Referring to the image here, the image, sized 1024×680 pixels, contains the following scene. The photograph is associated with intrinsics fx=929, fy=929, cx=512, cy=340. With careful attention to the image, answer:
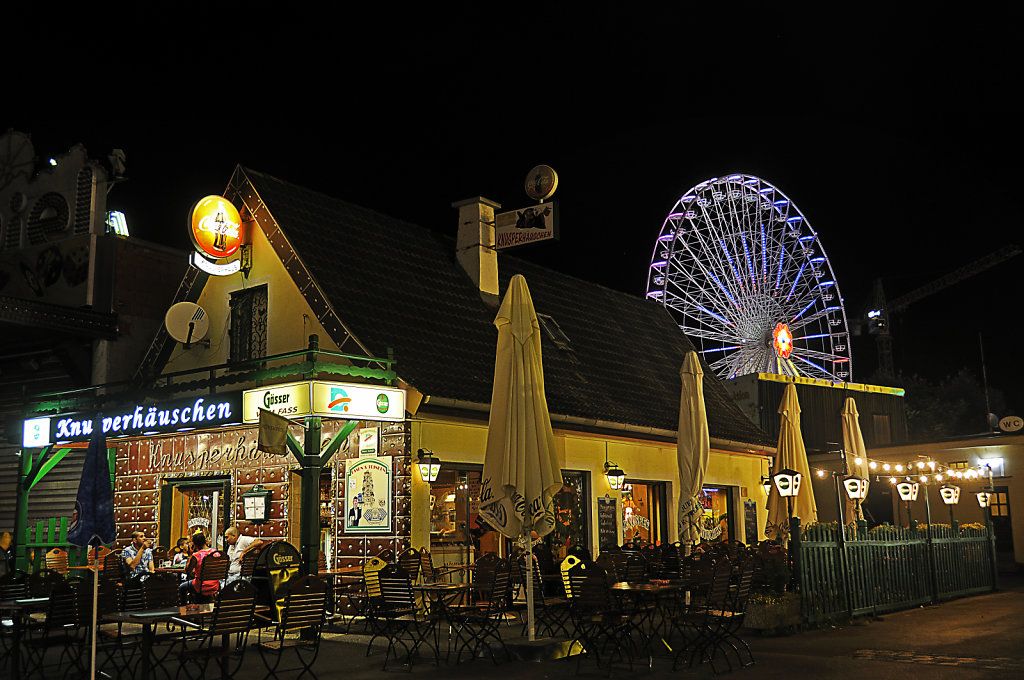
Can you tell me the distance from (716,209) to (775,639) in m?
22.4

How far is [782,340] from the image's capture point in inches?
1268

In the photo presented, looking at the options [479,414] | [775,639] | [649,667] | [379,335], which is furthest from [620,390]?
[649,667]

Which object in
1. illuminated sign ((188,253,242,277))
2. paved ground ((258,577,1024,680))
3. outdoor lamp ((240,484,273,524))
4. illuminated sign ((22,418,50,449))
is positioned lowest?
paved ground ((258,577,1024,680))

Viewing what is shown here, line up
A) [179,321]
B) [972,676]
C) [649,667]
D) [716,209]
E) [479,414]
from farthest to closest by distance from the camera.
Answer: [716,209]
[179,321]
[479,414]
[649,667]
[972,676]

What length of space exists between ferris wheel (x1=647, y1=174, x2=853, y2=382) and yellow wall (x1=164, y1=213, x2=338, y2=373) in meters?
17.9

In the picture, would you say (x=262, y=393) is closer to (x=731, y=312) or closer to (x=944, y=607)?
(x=944, y=607)

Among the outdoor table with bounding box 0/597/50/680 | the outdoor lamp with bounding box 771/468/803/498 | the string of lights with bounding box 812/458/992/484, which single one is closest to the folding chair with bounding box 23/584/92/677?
the outdoor table with bounding box 0/597/50/680

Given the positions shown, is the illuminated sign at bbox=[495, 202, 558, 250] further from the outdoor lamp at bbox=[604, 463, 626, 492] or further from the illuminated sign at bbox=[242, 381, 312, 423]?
the illuminated sign at bbox=[242, 381, 312, 423]

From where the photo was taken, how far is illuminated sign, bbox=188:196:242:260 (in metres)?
15.3

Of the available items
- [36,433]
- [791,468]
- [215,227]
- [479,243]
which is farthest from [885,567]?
[36,433]

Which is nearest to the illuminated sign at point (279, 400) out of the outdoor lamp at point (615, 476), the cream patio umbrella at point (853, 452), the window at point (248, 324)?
the window at point (248, 324)

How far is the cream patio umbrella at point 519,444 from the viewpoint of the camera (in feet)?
35.2

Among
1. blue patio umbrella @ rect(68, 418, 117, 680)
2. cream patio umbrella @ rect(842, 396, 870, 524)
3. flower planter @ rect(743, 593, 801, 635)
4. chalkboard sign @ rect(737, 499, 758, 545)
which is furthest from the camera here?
chalkboard sign @ rect(737, 499, 758, 545)

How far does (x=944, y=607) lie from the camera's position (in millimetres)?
14719
